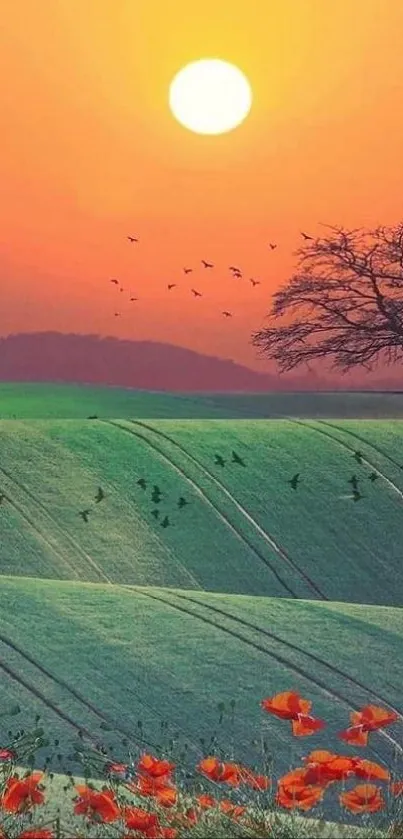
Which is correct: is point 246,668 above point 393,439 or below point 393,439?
below

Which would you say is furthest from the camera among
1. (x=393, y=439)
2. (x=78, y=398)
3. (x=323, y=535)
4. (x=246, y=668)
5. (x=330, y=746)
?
(x=78, y=398)

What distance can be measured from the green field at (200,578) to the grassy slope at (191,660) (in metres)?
0.02

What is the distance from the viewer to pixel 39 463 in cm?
1448

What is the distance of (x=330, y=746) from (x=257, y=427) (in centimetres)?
1042

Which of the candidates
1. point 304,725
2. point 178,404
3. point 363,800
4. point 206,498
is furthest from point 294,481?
point 178,404

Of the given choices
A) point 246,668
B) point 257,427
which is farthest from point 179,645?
point 257,427

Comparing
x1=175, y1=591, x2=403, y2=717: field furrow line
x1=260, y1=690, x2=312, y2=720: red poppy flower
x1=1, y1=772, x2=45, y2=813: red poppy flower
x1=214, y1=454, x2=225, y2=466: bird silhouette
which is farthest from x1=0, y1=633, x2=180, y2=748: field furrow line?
x1=214, y1=454, x2=225, y2=466: bird silhouette

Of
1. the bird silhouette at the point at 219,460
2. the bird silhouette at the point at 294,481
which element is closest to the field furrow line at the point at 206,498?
the bird silhouette at the point at 219,460

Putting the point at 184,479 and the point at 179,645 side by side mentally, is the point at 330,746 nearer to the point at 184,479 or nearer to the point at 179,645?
the point at 179,645

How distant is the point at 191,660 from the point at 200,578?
4443mm

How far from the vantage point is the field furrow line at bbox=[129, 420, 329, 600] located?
40.2 ft

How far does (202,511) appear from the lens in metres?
13.6

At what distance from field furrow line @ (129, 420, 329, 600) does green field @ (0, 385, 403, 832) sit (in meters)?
0.03

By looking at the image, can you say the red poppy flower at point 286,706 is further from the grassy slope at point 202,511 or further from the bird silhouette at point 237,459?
the bird silhouette at point 237,459
